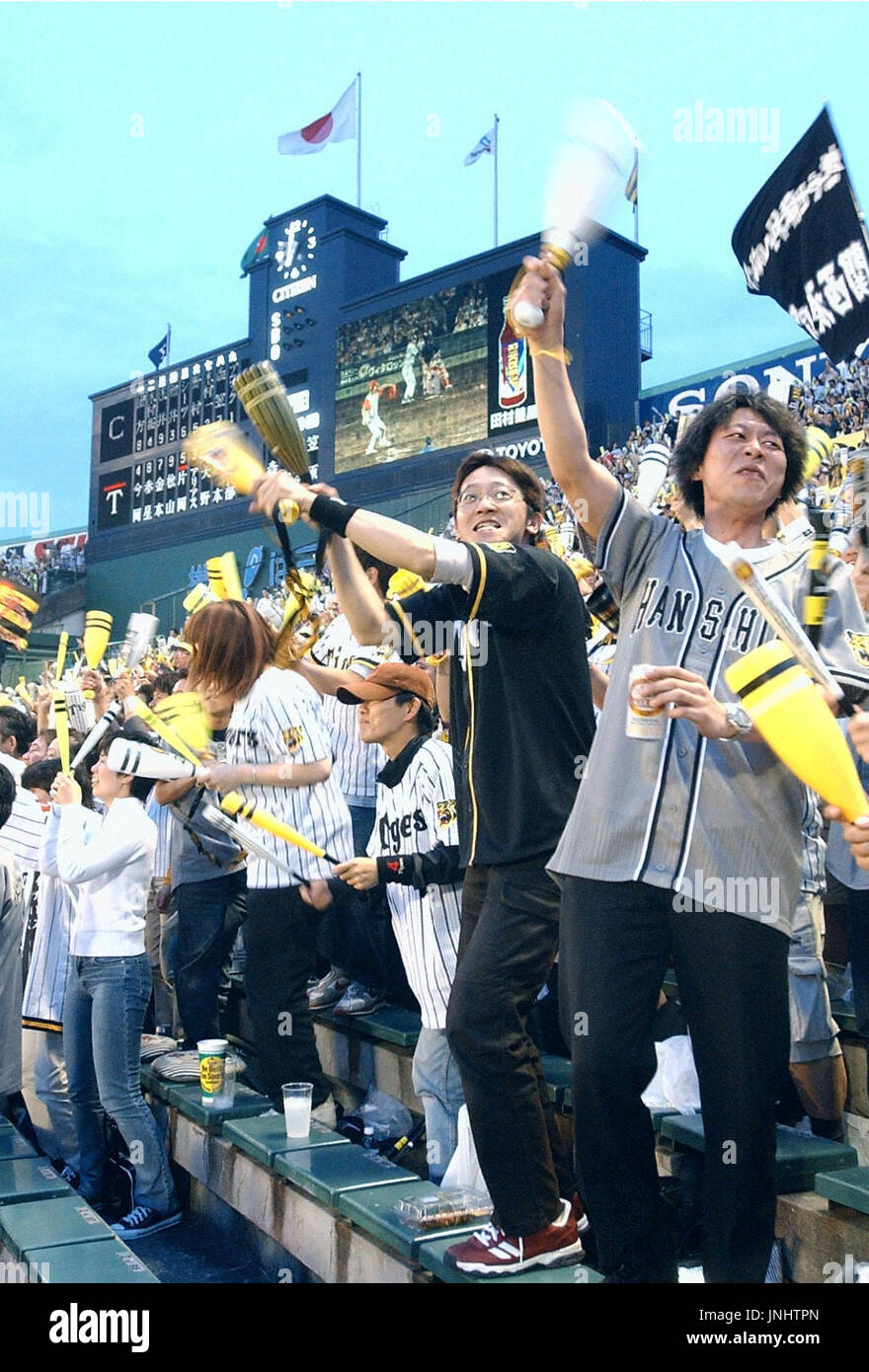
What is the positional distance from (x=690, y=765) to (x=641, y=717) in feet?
0.57

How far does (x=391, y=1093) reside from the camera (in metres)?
4.57

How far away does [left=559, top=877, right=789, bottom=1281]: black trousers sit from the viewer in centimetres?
209

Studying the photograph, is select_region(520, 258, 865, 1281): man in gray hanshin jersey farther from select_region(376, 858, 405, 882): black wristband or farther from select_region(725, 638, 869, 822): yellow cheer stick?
select_region(376, 858, 405, 882): black wristband

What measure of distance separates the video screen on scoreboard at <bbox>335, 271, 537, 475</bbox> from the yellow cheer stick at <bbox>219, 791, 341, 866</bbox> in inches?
588

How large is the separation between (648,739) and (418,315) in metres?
18.8

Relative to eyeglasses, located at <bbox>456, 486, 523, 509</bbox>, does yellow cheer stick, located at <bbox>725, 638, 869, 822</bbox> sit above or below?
below

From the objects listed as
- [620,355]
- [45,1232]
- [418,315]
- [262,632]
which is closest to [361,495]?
[418,315]

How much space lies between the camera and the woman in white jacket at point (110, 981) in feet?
14.3

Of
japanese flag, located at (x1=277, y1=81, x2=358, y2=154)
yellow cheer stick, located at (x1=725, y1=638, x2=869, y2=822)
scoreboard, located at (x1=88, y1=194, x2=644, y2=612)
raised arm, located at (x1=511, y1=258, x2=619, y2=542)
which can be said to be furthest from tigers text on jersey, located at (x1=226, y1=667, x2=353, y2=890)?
japanese flag, located at (x1=277, y1=81, x2=358, y2=154)

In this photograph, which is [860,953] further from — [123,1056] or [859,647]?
[123,1056]

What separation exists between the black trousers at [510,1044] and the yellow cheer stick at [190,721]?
78.6 inches

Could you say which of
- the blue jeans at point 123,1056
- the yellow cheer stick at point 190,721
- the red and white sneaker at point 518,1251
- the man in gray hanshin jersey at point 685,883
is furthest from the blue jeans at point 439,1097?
the man in gray hanshin jersey at point 685,883

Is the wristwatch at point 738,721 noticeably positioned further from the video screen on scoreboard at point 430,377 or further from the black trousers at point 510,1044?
the video screen on scoreboard at point 430,377
